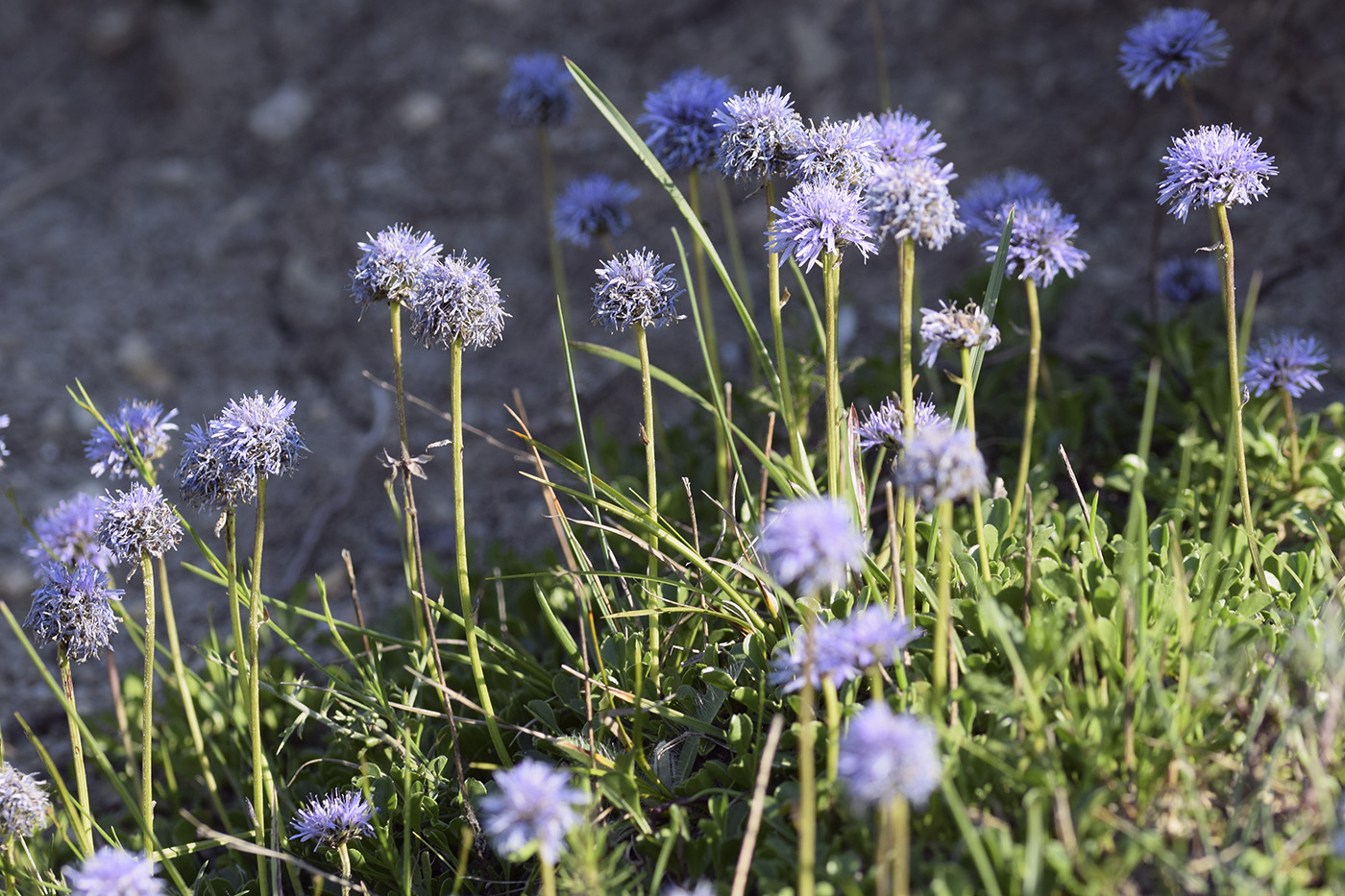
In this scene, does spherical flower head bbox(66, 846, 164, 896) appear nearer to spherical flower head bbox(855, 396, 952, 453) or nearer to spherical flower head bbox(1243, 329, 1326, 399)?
spherical flower head bbox(855, 396, 952, 453)

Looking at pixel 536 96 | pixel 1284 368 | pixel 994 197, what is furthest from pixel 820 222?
pixel 536 96

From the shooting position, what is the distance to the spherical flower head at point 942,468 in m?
1.69

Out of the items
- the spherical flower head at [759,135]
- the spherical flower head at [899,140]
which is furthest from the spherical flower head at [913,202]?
the spherical flower head at [759,135]

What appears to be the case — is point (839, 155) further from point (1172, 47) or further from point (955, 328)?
point (1172, 47)

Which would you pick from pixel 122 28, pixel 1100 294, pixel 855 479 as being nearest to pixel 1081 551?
pixel 855 479

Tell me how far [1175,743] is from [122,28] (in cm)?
696

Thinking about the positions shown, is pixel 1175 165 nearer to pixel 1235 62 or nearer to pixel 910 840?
pixel 910 840

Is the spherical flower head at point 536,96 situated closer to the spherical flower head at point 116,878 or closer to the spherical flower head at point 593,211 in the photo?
the spherical flower head at point 593,211

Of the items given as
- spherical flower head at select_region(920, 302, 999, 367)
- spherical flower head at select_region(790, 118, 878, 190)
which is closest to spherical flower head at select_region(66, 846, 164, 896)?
spherical flower head at select_region(920, 302, 999, 367)

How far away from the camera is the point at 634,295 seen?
2250mm

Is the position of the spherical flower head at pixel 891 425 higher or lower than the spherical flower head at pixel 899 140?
lower

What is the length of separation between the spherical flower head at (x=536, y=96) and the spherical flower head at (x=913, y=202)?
195 cm

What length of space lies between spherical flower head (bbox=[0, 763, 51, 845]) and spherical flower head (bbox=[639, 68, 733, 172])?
2.07 meters

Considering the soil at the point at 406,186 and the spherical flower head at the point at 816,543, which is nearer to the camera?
the spherical flower head at the point at 816,543
